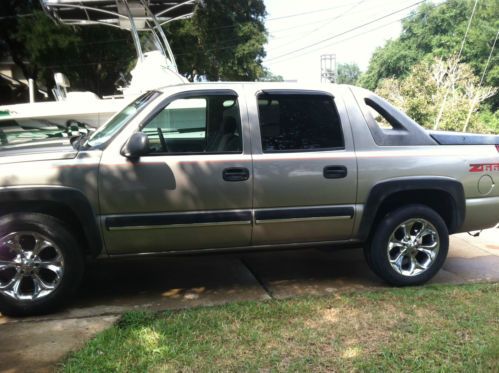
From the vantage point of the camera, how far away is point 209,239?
4.31 meters

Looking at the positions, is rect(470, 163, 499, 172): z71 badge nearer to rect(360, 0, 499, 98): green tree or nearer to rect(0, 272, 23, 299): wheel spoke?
rect(0, 272, 23, 299): wheel spoke

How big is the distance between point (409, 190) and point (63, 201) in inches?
116

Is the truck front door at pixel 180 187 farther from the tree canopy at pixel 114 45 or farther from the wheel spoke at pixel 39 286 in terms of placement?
the tree canopy at pixel 114 45

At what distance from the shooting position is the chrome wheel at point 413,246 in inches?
186

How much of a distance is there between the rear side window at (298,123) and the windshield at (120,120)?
960 mm

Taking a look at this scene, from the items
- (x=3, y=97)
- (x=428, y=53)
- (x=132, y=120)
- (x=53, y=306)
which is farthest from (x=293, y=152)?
(x=428, y=53)

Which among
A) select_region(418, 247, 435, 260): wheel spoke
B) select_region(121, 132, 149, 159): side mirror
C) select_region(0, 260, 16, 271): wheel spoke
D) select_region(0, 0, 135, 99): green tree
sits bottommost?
select_region(418, 247, 435, 260): wheel spoke

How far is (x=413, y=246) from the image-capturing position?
477cm

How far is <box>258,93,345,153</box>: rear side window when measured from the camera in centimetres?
441

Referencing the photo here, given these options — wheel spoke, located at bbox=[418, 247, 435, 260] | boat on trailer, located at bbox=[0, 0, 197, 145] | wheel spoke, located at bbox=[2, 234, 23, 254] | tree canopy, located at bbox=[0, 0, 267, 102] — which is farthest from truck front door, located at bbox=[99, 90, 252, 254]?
tree canopy, located at bbox=[0, 0, 267, 102]

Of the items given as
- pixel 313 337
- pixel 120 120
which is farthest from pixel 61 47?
pixel 313 337

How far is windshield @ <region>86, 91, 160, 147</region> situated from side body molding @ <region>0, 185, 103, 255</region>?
52cm

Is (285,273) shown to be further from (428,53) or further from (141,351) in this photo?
(428,53)

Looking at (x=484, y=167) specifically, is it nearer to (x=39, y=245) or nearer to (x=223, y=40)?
(x=39, y=245)
